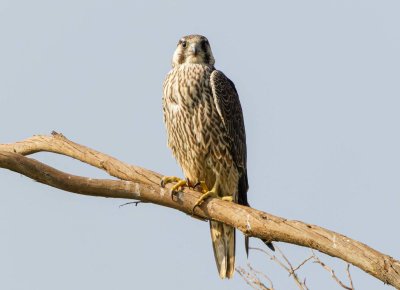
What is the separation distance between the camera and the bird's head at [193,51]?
22.7ft

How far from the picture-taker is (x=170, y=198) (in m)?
6.04

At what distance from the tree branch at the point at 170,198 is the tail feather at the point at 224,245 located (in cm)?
69

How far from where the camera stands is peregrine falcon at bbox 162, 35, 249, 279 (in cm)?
654

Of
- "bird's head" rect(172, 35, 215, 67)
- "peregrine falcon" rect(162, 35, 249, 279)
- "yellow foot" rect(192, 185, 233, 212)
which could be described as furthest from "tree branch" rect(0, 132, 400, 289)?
"bird's head" rect(172, 35, 215, 67)

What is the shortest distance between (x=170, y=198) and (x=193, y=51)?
1444 millimetres

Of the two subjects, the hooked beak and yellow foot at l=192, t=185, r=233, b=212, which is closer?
yellow foot at l=192, t=185, r=233, b=212

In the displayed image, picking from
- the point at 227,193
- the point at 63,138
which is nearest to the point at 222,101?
the point at 227,193

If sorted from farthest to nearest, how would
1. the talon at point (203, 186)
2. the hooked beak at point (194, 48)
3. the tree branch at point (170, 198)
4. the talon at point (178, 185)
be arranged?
the hooked beak at point (194, 48) → the talon at point (203, 186) → the talon at point (178, 185) → the tree branch at point (170, 198)

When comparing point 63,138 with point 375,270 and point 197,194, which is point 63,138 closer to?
point 197,194

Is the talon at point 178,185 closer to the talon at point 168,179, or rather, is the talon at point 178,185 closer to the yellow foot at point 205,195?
the talon at point 168,179

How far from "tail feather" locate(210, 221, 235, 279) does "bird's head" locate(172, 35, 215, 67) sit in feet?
4.39

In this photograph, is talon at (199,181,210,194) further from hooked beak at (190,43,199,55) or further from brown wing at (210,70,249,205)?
hooked beak at (190,43,199,55)

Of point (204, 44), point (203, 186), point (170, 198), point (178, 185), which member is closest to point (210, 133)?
point (203, 186)

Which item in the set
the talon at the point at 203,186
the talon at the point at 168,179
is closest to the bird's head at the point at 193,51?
the talon at the point at 203,186
